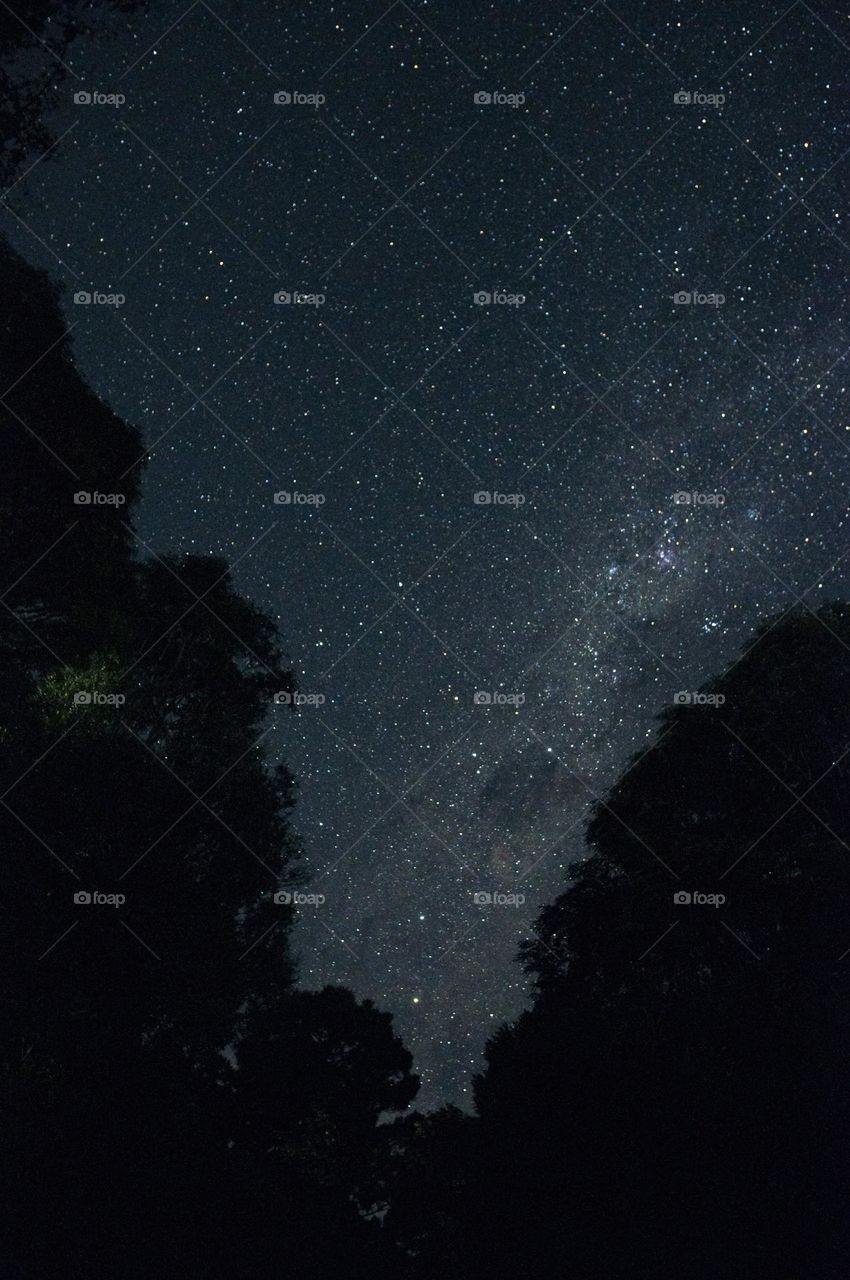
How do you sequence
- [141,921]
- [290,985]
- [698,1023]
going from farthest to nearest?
[290,985], [141,921], [698,1023]

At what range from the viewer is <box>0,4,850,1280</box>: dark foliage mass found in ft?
19.6

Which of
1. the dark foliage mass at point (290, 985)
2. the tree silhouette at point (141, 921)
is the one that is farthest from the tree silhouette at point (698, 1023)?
the tree silhouette at point (141, 921)

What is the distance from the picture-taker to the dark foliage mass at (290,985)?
5977 millimetres

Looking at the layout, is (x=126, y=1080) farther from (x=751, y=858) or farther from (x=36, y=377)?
(x=36, y=377)

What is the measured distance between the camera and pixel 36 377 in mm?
7262

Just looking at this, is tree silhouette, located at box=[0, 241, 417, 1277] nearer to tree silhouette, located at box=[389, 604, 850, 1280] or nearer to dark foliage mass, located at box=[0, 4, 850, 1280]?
dark foliage mass, located at box=[0, 4, 850, 1280]

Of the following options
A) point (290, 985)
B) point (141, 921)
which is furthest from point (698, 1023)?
point (141, 921)

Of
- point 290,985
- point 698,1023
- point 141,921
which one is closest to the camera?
point 698,1023

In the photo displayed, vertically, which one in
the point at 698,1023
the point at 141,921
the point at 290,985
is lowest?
the point at 141,921

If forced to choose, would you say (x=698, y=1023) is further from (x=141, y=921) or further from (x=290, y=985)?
(x=141, y=921)

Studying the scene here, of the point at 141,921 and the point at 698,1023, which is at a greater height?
the point at 698,1023

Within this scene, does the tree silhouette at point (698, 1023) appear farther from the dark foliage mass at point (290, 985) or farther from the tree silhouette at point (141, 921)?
the tree silhouette at point (141, 921)

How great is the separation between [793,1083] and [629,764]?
2292mm

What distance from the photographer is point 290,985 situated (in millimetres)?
7004
